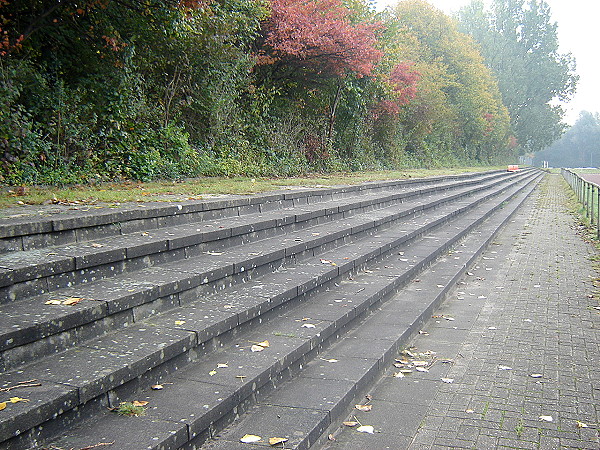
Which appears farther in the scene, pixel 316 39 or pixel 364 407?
pixel 316 39

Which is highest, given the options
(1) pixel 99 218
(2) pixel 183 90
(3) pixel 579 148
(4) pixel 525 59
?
(4) pixel 525 59

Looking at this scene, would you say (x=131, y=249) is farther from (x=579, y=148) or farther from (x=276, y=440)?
(x=579, y=148)

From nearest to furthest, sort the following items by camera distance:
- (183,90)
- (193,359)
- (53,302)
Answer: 1. (53,302)
2. (193,359)
3. (183,90)

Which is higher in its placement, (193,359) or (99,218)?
(99,218)

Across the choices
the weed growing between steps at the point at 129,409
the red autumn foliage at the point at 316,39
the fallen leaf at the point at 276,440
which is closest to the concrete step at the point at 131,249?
the weed growing between steps at the point at 129,409

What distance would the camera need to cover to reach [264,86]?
15484 millimetres

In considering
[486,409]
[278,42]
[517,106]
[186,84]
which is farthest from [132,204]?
→ [517,106]

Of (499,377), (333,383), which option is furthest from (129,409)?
(499,377)

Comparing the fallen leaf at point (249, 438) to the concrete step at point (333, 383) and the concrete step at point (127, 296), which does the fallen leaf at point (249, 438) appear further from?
the concrete step at point (127, 296)

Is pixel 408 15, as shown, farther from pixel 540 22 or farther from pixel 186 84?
pixel 540 22

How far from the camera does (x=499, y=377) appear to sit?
13.0ft

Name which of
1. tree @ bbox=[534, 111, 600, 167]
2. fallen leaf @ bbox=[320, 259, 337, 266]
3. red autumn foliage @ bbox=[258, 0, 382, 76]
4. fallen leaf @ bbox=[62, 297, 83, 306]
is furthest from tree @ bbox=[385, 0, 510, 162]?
tree @ bbox=[534, 111, 600, 167]

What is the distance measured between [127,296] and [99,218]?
48.9 inches

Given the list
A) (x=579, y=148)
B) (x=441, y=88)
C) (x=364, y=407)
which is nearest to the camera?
(x=364, y=407)
